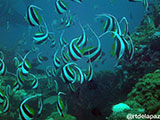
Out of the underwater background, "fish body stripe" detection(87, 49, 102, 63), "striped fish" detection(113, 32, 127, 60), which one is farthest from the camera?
the underwater background

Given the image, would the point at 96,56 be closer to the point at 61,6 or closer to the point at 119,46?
the point at 119,46

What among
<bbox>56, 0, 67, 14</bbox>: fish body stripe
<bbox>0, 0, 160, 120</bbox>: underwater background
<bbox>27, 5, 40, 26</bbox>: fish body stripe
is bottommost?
<bbox>0, 0, 160, 120</bbox>: underwater background

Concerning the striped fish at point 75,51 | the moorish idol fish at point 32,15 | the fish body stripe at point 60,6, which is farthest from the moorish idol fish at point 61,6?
the striped fish at point 75,51

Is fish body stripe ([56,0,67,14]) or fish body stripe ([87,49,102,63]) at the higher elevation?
fish body stripe ([56,0,67,14])

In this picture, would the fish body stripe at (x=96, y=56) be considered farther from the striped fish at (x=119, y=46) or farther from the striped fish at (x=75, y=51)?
the striped fish at (x=119, y=46)

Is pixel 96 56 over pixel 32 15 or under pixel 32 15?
under

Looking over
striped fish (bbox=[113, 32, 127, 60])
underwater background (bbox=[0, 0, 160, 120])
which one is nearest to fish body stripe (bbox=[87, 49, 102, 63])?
underwater background (bbox=[0, 0, 160, 120])

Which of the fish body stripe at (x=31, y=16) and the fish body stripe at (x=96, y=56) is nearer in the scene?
the fish body stripe at (x=96, y=56)

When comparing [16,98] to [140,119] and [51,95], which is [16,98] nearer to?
[51,95]

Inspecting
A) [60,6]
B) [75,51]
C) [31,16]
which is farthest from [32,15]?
[75,51]

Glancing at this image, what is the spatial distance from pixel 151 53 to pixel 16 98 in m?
6.78

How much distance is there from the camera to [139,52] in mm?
6973

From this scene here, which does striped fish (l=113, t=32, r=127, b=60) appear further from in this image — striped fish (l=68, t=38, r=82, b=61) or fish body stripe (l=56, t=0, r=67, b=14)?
fish body stripe (l=56, t=0, r=67, b=14)

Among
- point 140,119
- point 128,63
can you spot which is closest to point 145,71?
point 128,63
